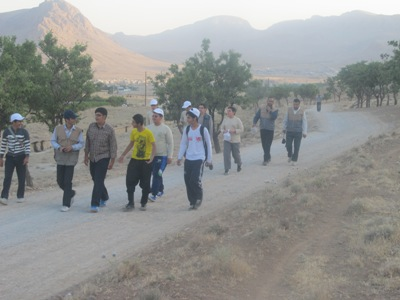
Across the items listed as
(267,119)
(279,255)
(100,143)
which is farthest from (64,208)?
(267,119)

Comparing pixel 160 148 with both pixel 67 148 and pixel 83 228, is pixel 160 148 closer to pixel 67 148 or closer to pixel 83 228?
pixel 67 148

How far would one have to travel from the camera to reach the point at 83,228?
827 cm

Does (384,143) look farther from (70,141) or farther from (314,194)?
(70,141)

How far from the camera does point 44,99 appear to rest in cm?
1808

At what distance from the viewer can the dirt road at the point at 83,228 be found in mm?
6238

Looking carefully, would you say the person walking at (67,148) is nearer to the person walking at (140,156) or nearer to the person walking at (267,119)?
the person walking at (140,156)

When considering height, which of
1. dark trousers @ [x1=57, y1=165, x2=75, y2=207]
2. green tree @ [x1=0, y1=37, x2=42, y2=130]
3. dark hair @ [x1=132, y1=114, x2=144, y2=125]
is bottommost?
dark trousers @ [x1=57, y1=165, x2=75, y2=207]

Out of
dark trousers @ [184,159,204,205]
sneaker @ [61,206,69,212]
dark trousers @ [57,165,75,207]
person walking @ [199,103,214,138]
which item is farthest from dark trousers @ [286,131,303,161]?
sneaker @ [61,206,69,212]

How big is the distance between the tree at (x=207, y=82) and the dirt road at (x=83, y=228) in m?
12.4

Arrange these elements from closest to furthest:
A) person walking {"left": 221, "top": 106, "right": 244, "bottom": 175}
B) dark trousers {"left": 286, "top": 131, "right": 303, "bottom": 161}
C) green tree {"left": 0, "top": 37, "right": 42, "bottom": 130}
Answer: green tree {"left": 0, "top": 37, "right": 42, "bottom": 130}
person walking {"left": 221, "top": 106, "right": 244, "bottom": 175}
dark trousers {"left": 286, "top": 131, "right": 303, "bottom": 161}

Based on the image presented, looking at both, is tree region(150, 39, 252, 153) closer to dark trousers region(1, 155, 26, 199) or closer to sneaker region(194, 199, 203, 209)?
dark trousers region(1, 155, 26, 199)

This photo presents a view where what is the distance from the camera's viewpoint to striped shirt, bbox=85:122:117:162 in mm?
9219

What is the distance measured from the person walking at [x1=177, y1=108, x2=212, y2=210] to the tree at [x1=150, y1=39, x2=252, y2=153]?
16.5 m

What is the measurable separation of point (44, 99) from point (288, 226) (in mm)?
12465
